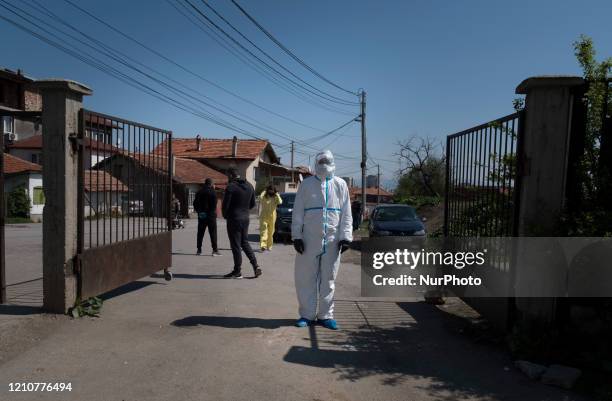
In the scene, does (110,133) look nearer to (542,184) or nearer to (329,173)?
(329,173)

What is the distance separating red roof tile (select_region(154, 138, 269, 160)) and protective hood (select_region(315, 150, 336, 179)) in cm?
3825

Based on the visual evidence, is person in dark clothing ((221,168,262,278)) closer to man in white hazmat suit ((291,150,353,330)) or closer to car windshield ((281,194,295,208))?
man in white hazmat suit ((291,150,353,330))

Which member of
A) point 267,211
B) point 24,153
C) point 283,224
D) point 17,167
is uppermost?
point 24,153

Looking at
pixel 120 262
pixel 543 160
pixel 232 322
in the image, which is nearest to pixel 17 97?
pixel 120 262

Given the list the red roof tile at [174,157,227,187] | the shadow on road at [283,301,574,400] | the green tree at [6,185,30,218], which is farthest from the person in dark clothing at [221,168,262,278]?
the red roof tile at [174,157,227,187]

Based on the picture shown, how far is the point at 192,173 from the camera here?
3769cm

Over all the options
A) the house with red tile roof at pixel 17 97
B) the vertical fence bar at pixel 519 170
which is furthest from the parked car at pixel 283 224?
the house with red tile roof at pixel 17 97

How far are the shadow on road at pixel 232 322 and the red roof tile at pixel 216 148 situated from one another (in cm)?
3811

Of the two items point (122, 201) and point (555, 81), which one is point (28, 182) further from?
point (555, 81)

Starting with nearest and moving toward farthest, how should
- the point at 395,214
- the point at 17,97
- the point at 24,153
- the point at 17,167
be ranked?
the point at 395,214, the point at 17,167, the point at 24,153, the point at 17,97

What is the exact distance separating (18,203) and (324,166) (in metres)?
27.8

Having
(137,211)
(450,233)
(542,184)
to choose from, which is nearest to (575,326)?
(542,184)

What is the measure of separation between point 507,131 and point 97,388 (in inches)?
182

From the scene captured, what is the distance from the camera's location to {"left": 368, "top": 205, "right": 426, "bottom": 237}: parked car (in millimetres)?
13469
